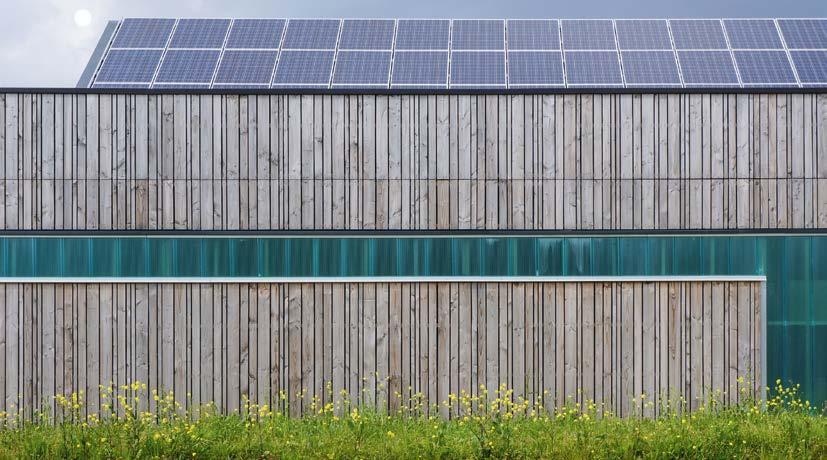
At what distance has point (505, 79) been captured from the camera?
11.8 metres

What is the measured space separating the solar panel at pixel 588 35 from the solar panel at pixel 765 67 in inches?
84.4

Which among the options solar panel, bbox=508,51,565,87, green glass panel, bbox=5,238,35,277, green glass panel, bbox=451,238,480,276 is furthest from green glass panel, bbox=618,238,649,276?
green glass panel, bbox=5,238,35,277

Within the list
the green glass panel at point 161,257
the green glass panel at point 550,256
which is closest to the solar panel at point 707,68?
the green glass panel at point 550,256

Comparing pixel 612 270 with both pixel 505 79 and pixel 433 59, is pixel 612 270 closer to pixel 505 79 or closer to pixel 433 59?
pixel 505 79

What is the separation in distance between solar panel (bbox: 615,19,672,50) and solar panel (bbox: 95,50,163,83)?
8012 millimetres

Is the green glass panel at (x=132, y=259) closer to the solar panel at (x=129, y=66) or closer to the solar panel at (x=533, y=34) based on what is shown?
the solar panel at (x=129, y=66)

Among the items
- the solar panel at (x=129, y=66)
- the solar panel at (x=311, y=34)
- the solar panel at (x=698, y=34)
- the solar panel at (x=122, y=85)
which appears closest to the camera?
the solar panel at (x=122, y=85)

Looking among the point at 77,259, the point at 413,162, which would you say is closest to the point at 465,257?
the point at 413,162

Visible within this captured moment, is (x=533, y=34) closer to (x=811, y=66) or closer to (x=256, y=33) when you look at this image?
(x=811, y=66)

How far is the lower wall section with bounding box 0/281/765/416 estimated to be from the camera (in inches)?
423

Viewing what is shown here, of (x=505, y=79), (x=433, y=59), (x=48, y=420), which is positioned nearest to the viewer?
(x=48, y=420)

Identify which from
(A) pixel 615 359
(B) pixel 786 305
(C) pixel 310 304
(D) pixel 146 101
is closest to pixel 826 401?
(B) pixel 786 305

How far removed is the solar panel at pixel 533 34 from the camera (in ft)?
42.8

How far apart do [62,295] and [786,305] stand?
10.7 m
